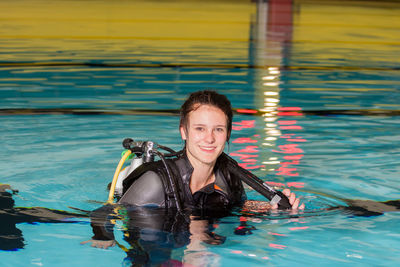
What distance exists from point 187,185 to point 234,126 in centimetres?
303

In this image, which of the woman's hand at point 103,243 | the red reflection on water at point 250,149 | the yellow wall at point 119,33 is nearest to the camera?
the woman's hand at point 103,243

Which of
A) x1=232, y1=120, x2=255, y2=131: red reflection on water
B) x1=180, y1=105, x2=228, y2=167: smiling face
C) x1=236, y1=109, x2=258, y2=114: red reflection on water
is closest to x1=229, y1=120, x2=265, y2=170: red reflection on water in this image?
x1=232, y1=120, x2=255, y2=131: red reflection on water

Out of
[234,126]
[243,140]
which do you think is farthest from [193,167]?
[234,126]

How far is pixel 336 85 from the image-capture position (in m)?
8.66

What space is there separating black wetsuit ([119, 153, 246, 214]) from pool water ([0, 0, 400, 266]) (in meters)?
0.13

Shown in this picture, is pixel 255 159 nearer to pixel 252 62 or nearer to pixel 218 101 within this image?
pixel 218 101

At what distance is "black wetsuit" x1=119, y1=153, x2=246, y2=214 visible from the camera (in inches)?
129

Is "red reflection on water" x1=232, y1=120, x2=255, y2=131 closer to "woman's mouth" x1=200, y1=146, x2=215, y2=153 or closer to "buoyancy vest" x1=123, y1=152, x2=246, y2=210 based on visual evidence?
"buoyancy vest" x1=123, y1=152, x2=246, y2=210

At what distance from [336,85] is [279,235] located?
5.42 meters

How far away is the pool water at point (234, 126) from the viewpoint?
3453mm

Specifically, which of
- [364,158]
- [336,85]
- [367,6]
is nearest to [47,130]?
[364,158]

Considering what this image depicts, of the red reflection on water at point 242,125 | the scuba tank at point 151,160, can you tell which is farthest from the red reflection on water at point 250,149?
the scuba tank at point 151,160

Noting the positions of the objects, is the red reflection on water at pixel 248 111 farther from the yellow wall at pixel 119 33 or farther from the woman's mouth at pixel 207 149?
the yellow wall at pixel 119 33

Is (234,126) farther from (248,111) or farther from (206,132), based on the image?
(206,132)
